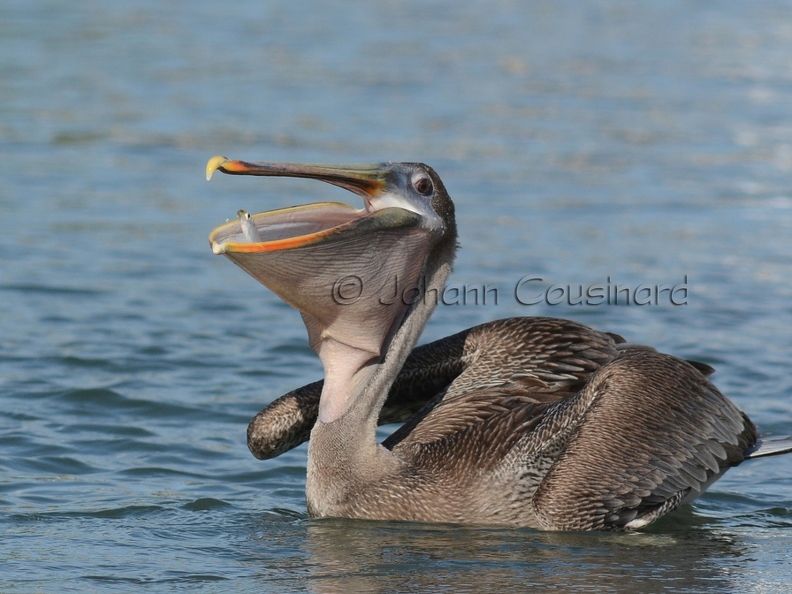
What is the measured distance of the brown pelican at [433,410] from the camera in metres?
5.91

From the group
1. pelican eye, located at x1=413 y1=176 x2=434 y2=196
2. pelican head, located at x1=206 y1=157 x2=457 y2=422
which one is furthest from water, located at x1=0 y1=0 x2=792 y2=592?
pelican eye, located at x1=413 y1=176 x2=434 y2=196

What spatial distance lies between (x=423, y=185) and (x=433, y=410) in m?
1.15

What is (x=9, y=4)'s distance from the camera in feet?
66.2

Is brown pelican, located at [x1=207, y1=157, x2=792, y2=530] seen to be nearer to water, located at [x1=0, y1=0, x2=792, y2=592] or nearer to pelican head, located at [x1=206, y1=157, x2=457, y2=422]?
pelican head, located at [x1=206, y1=157, x2=457, y2=422]

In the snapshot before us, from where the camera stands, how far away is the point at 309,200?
1250 cm

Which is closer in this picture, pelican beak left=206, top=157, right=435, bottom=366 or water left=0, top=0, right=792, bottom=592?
pelican beak left=206, top=157, right=435, bottom=366

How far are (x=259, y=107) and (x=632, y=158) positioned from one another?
4.17 metres

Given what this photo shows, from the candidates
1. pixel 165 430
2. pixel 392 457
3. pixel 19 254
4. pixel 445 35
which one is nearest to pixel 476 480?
pixel 392 457

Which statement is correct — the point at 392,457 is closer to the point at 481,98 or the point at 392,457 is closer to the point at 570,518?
the point at 570,518

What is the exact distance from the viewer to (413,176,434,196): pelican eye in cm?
616

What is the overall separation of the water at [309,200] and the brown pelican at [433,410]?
19cm

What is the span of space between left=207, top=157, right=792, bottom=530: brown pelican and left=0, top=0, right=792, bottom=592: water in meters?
0.19

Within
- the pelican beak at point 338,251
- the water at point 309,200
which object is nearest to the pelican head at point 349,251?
the pelican beak at point 338,251

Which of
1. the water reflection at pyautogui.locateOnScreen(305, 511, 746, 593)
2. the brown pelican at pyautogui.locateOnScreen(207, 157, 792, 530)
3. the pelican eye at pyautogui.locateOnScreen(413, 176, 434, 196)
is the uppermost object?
the pelican eye at pyautogui.locateOnScreen(413, 176, 434, 196)
